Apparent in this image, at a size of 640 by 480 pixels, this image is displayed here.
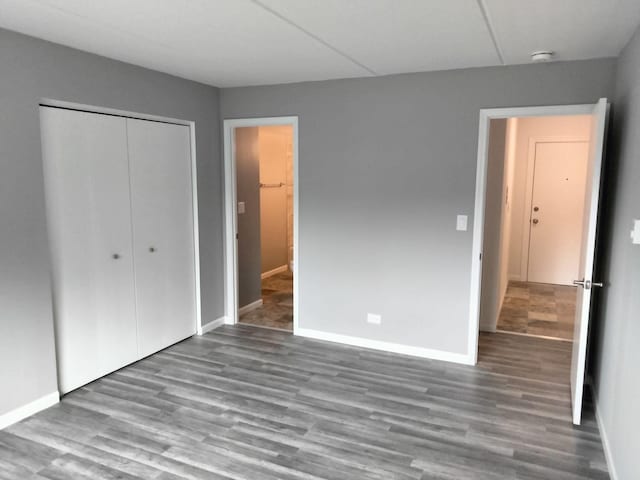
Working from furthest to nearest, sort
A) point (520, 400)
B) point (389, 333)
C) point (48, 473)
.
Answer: point (389, 333), point (520, 400), point (48, 473)

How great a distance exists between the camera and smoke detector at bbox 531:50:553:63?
3031mm

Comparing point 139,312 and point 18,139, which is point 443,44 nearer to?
point 18,139

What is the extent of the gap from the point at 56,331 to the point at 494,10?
131 inches

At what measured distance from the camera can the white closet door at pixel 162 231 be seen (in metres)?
3.75

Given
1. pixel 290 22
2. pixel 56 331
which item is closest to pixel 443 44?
pixel 290 22

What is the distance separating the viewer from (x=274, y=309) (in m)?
5.42

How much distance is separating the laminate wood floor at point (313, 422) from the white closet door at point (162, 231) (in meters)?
0.33

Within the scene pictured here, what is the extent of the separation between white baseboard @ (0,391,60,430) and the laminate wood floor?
0.17 feet

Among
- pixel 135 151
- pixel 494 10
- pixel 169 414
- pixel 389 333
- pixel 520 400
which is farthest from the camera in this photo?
pixel 389 333

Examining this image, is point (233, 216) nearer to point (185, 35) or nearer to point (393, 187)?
point (393, 187)

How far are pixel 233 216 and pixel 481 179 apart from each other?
241 cm

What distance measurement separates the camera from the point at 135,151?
3672 millimetres

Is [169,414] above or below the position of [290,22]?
below

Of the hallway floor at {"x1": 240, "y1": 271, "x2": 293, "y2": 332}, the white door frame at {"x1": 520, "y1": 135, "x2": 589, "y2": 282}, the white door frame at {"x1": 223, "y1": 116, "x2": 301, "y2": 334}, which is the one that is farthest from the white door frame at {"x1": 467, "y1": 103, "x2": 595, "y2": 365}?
the white door frame at {"x1": 520, "y1": 135, "x2": 589, "y2": 282}
